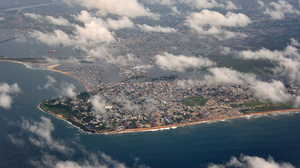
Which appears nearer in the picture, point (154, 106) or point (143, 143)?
point (143, 143)

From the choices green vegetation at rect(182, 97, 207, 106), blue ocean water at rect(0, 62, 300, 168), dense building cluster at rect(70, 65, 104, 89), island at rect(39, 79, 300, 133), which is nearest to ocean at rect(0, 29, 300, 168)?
blue ocean water at rect(0, 62, 300, 168)

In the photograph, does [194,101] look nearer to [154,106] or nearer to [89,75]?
[154,106]

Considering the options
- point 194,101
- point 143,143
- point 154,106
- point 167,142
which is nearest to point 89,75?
point 154,106

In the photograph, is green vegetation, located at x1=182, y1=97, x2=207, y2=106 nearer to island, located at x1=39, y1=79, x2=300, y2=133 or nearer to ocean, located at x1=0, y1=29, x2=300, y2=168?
island, located at x1=39, y1=79, x2=300, y2=133

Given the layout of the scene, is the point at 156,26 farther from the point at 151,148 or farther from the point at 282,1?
the point at 151,148

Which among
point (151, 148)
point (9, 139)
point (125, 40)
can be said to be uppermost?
point (125, 40)

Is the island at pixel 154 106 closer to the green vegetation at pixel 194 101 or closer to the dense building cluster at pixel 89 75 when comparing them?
the green vegetation at pixel 194 101

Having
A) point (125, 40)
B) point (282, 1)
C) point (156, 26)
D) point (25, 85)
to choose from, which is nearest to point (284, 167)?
point (25, 85)
